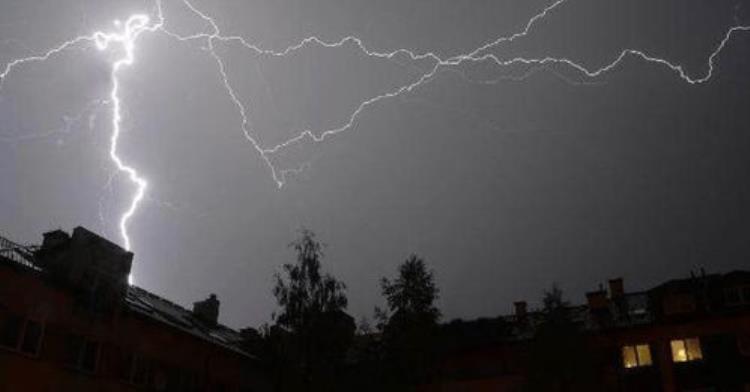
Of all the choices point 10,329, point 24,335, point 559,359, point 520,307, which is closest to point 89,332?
point 24,335

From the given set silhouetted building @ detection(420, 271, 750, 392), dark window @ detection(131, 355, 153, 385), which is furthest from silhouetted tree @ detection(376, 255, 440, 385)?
dark window @ detection(131, 355, 153, 385)

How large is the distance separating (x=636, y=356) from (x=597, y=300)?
14.1ft

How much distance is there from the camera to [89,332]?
28047 millimetres

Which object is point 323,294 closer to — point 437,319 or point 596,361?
point 437,319

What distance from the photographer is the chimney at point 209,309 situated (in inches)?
1618

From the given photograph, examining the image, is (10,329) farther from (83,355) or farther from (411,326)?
(411,326)

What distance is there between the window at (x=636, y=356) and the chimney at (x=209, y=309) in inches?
825

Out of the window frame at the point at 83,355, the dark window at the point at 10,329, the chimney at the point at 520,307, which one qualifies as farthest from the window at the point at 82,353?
the chimney at the point at 520,307

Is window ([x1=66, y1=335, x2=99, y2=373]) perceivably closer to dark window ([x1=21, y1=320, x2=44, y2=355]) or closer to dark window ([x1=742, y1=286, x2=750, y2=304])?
dark window ([x1=21, y1=320, x2=44, y2=355])

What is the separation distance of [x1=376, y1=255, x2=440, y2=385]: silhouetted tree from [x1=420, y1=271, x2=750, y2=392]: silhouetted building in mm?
1398

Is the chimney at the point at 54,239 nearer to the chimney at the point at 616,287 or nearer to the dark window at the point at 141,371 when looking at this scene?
the dark window at the point at 141,371

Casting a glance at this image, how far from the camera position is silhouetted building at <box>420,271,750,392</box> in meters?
34.7

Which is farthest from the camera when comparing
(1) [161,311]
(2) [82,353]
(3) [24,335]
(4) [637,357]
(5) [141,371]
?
(4) [637,357]

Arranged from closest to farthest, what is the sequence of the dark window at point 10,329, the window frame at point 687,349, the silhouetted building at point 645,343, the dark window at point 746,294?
1. the dark window at point 10,329
2. the silhouetted building at point 645,343
3. the window frame at point 687,349
4. the dark window at point 746,294
